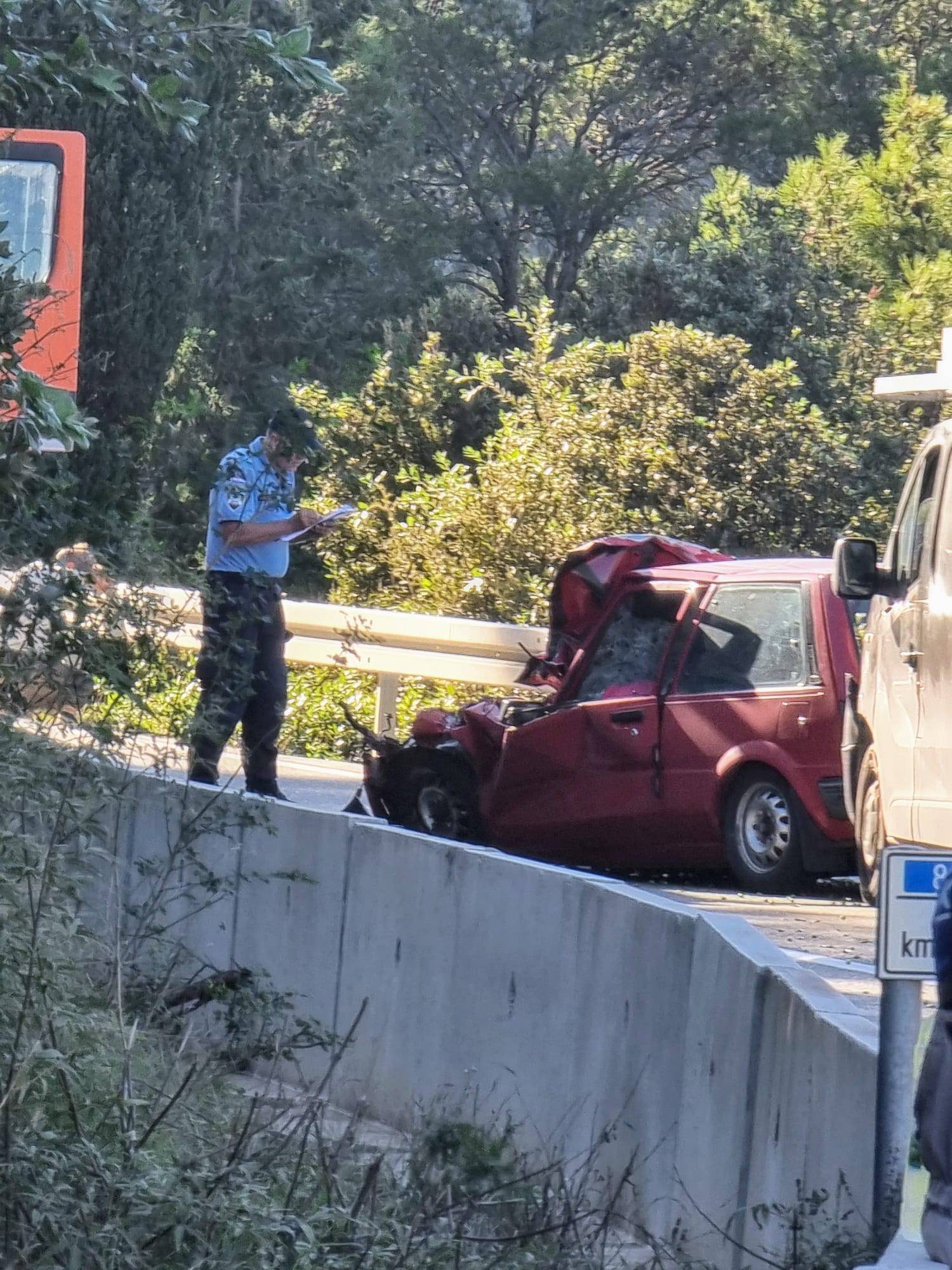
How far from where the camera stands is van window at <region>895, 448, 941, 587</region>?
Answer: 26.4 feet

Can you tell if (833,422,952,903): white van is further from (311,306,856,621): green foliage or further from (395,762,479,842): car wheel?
(311,306,856,621): green foliage

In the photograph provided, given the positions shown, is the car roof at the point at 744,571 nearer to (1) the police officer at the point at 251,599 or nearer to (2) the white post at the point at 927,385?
(2) the white post at the point at 927,385

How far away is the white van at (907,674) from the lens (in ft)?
24.7

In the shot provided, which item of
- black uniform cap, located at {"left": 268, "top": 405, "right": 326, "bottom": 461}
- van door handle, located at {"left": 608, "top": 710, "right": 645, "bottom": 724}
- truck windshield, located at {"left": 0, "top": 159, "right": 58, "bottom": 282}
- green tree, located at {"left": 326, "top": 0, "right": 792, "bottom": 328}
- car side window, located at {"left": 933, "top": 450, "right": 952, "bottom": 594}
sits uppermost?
green tree, located at {"left": 326, "top": 0, "right": 792, "bottom": 328}

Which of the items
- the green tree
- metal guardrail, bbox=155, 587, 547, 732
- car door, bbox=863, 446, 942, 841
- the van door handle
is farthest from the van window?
the green tree

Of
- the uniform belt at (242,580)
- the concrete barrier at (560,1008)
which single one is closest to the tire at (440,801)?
the uniform belt at (242,580)

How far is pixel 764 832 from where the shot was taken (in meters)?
10.1

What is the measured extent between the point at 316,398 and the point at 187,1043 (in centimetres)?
1515

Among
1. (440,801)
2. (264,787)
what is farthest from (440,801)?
(264,787)

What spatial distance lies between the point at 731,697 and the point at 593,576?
1.08 metres

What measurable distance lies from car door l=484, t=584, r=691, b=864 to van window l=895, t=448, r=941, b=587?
2.05 meters

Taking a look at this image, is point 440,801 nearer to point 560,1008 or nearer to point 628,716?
point 628,716

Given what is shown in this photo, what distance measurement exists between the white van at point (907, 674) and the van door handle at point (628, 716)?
143cm

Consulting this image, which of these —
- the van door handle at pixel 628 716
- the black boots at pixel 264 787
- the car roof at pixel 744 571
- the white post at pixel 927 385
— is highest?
the white post at pixel 927 385
